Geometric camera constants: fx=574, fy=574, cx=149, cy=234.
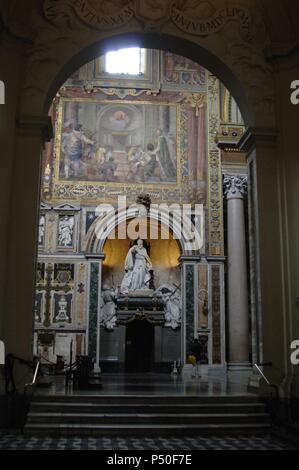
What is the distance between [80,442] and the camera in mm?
8219

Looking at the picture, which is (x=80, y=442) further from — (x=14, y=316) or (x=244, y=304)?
(x=244, y=304)

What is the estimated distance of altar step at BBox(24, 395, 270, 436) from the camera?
890cm

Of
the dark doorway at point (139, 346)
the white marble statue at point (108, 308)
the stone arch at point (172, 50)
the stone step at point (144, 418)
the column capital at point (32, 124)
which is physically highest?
the stone arch at point (172, 50)

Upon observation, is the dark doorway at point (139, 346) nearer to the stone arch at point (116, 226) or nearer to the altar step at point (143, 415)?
the stone arch at point (116, 226)

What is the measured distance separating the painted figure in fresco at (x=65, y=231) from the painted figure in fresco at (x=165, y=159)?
436 centimetres

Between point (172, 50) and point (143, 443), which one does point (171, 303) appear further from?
point (143, 443)

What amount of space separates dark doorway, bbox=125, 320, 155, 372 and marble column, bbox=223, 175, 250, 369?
3287mm

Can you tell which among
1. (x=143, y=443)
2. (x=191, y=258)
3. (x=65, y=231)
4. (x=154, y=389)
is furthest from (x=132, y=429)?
(x=65, y=231)

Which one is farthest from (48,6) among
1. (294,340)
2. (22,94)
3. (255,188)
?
(294,340)

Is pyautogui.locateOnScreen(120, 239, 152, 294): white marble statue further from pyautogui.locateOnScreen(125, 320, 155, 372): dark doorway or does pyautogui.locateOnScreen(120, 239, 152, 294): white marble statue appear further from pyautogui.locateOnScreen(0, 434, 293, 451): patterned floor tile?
pyautogui.locateOnScreen(0, 434, 293, 451): patterned floor tile

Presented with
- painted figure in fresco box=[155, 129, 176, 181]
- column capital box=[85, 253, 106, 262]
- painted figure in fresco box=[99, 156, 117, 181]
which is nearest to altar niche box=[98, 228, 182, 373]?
column capital box=[85, 253, 106, 262]

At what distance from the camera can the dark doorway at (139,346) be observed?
75.7 feet

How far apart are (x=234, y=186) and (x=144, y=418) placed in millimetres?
15270

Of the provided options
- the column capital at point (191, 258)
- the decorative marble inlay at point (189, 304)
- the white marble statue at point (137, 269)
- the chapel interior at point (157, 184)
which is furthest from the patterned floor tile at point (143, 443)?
the white marble statue at point (137, 269)
